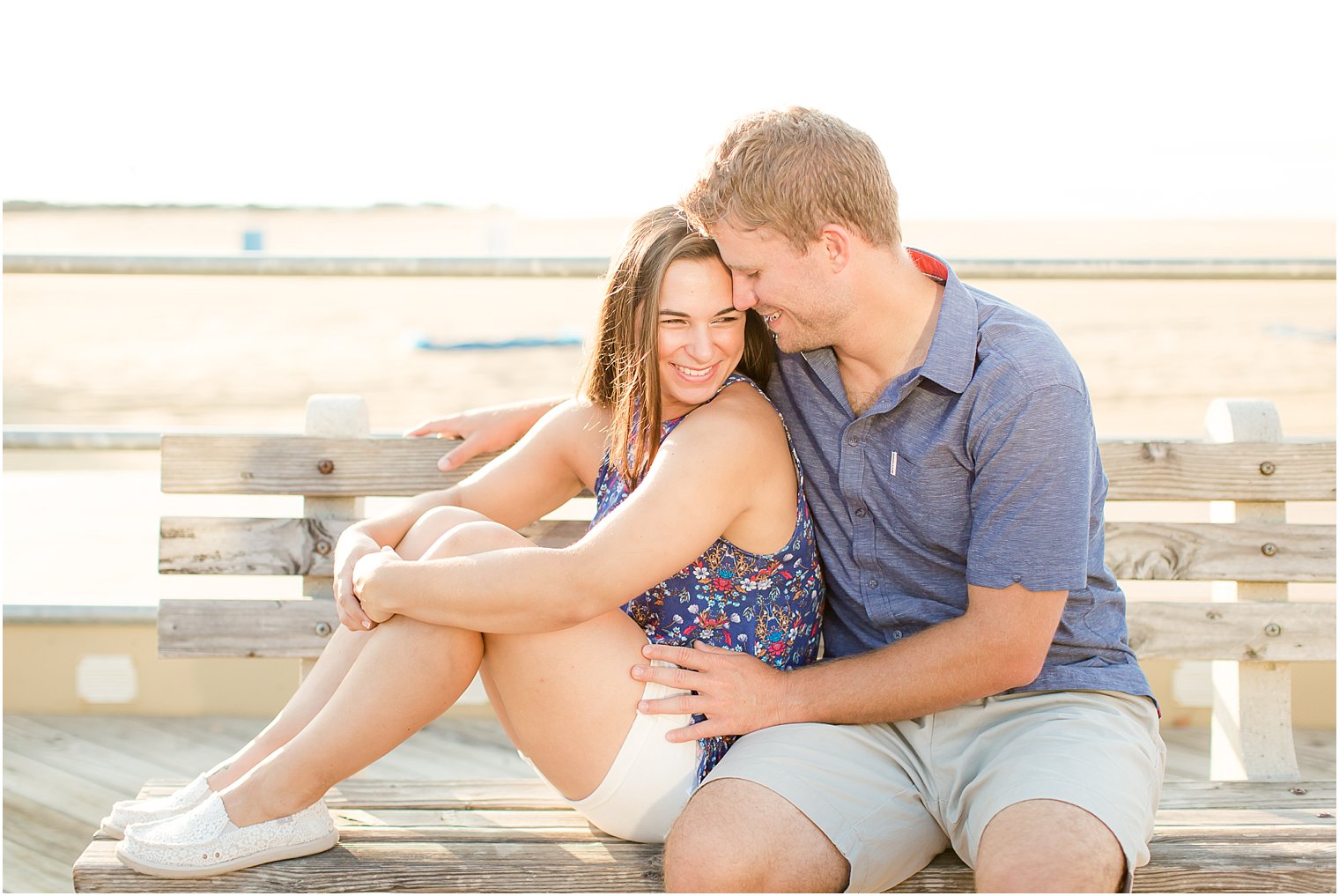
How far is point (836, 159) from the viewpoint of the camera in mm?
2064

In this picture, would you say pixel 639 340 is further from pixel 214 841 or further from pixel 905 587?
pixel 214 841

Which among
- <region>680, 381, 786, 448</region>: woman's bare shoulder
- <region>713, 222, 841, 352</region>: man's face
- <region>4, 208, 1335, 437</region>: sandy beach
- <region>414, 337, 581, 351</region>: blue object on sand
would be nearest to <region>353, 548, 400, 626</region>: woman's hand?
<region>680, 381, 786, 448</region>: woman's bare shoulder

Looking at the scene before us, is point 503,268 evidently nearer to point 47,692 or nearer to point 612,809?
point 612,809

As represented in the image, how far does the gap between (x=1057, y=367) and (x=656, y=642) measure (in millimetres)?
815

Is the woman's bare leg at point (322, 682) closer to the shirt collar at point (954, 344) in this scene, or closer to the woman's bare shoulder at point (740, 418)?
the woman's bare shoulder at point (740, 418)

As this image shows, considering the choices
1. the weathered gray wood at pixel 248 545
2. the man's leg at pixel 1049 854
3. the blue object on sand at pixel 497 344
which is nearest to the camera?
the man's leg at pixel 1049 854

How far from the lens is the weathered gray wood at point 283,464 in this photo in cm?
255

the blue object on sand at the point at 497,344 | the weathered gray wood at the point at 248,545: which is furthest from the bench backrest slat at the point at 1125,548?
the blue object on sand at the point at 497,344

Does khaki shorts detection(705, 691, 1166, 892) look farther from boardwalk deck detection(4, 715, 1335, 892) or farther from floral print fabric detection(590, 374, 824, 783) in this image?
boardwalk deck detection(4, 715, 1335, 892)

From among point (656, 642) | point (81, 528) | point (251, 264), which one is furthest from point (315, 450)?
point (81, 528)

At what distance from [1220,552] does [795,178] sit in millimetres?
1277

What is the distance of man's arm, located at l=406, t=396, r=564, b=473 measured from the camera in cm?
255

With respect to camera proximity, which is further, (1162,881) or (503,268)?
(503,268)

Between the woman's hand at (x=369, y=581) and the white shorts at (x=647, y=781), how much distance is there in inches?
17.9
